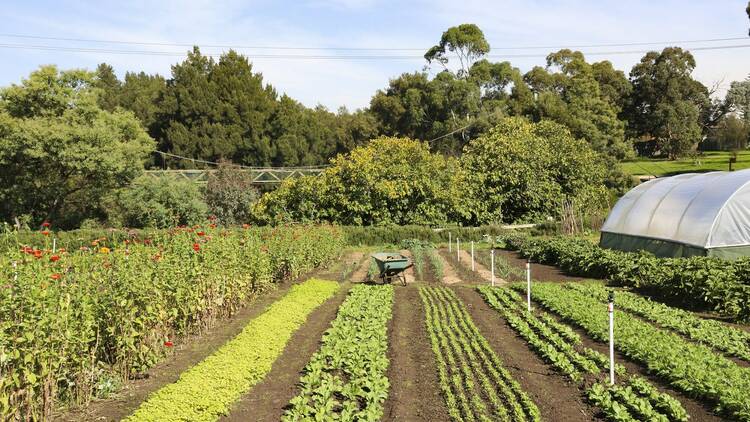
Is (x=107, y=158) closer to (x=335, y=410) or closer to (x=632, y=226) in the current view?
(x=632, y=226)

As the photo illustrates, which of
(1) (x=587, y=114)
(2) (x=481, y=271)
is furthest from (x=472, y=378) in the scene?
(1) (x=587, y=114)

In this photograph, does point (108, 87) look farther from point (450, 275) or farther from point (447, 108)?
point (450, 275)

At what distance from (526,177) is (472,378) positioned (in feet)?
96.6

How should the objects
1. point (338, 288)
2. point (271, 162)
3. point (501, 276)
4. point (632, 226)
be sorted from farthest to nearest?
point (271, 162), point (632, 226), point (501, 276), point (338, 288)

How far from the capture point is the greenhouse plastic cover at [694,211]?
16.7 meters

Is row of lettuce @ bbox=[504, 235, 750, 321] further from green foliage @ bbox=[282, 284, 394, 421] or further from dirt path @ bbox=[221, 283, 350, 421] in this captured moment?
dirt path @ bbox=[221, 283, 350, 421]

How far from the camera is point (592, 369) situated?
8141 millimetres

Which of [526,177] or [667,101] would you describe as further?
[667,101]

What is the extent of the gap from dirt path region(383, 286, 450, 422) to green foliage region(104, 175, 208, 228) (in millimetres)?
25735

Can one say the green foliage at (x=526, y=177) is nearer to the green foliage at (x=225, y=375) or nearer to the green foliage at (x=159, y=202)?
the green foliage at (x=159, y=202)

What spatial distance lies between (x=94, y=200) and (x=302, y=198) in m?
13.2

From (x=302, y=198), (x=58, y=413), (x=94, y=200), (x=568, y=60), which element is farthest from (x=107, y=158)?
(x=568, y=60)

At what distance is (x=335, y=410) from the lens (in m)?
7.06

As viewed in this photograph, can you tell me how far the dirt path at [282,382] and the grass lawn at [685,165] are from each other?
49148 mm
